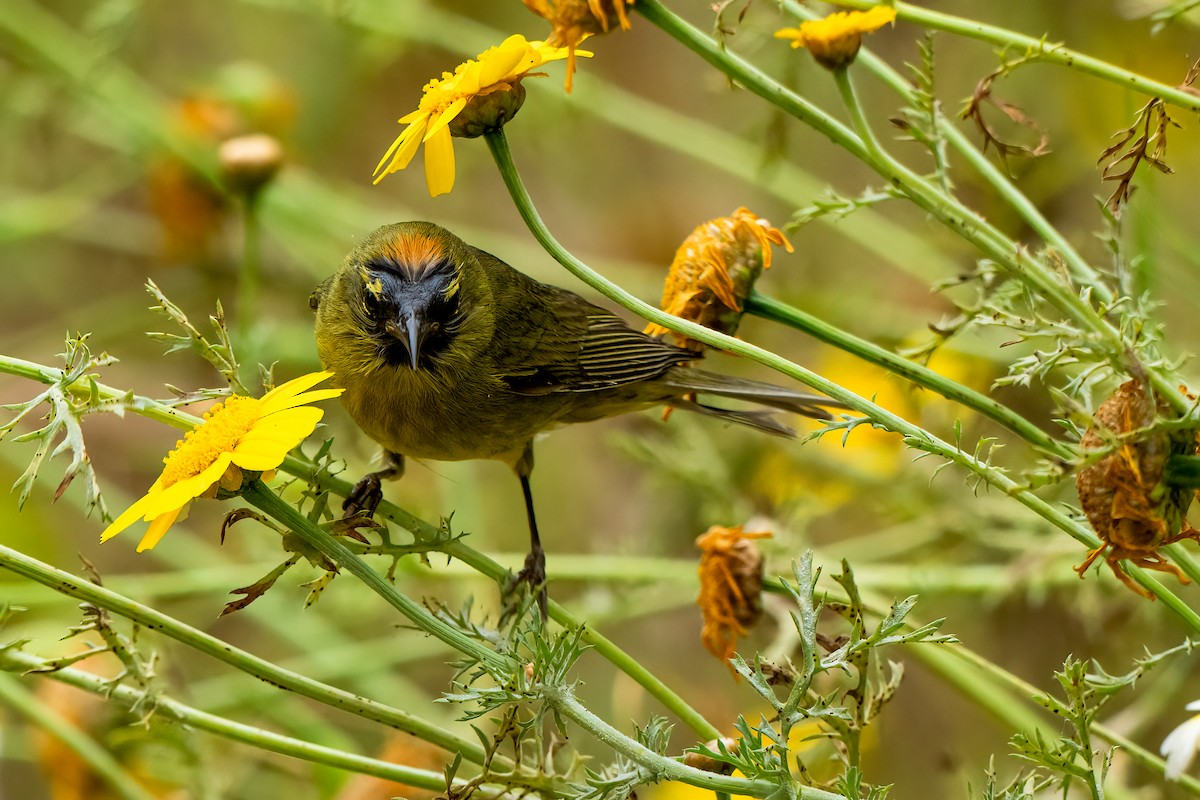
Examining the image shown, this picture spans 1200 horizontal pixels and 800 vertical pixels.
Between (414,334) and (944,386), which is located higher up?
(414,334)

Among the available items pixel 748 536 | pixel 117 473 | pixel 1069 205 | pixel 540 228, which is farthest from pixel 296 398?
pixel 117 473

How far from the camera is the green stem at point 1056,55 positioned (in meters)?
1.46

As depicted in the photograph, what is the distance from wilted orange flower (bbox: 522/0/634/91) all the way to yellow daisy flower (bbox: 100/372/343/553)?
0.61 metres

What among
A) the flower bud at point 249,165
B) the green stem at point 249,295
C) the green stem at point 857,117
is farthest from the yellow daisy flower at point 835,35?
the flower bud at point 249,165

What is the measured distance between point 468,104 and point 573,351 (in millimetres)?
1149

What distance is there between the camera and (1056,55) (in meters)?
1.54

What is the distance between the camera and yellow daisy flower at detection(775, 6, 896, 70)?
63.5 inches

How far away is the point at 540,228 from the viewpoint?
156 centimetres

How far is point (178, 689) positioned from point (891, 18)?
1839mm

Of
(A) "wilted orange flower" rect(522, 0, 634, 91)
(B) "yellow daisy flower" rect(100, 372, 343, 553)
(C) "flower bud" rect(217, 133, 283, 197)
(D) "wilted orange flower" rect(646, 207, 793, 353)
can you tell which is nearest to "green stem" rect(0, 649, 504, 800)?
(B) "yellow daisy flower" rect(100, 372, 343, 553)

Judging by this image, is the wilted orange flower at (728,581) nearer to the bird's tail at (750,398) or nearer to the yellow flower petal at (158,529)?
the bird's tail at (750,398)

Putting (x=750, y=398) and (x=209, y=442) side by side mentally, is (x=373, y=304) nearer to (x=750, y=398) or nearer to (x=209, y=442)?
(x=750, y=398)

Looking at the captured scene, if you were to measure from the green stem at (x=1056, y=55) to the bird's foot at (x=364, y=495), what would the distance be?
1.10 metres

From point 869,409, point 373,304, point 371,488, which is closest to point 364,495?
point 371,488
